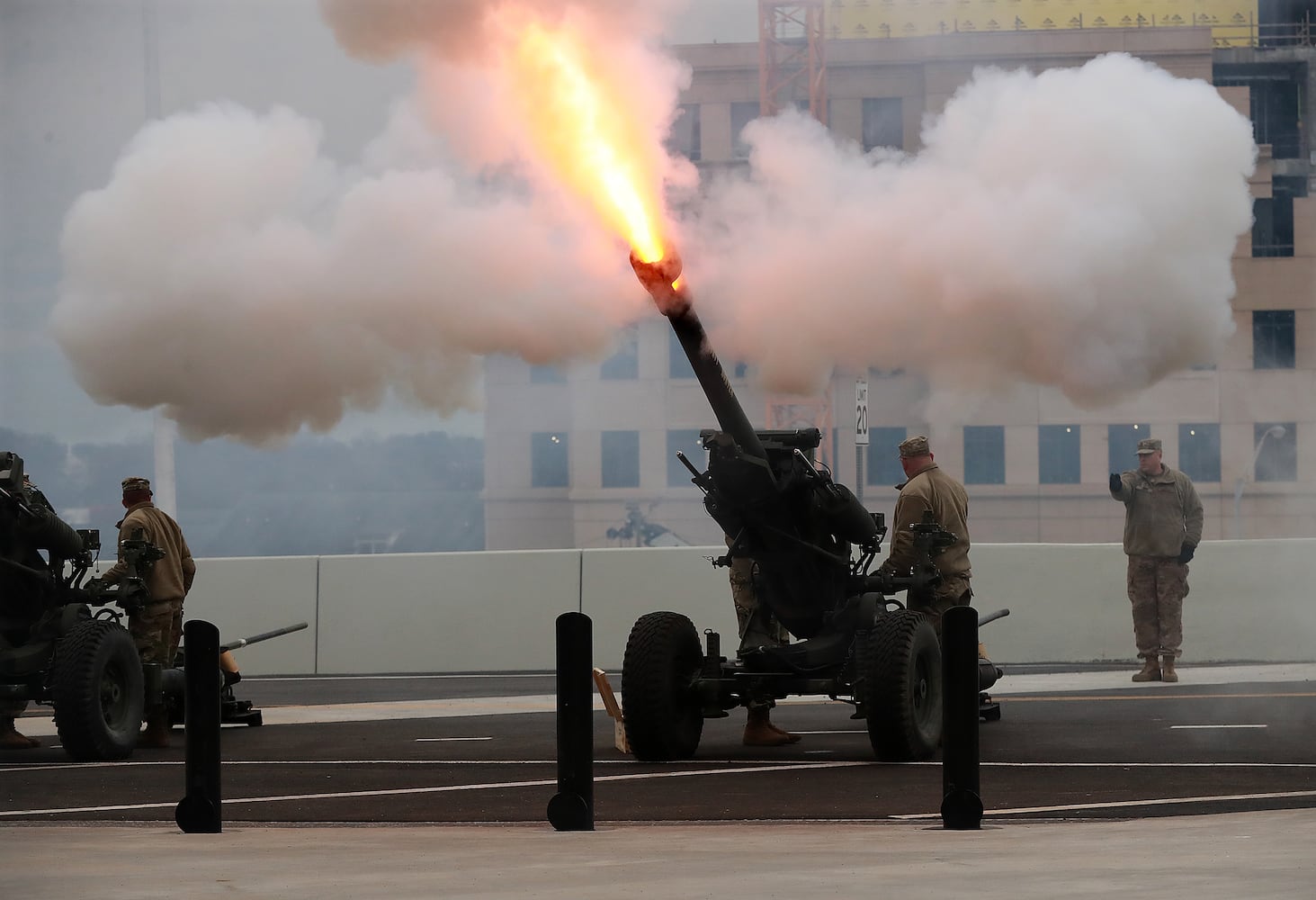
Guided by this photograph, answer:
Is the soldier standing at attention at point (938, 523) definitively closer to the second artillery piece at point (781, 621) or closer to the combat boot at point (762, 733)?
the second artillery piece at point (781, 621)

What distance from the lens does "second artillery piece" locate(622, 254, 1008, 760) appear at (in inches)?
460

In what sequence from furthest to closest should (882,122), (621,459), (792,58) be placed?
(621,459) → (792,58) → (882,122)

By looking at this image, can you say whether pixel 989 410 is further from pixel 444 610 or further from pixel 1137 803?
pixel 1137 803

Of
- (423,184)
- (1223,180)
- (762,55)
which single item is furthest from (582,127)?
(762,55)

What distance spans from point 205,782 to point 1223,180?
9264mm

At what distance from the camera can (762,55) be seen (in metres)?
23.1

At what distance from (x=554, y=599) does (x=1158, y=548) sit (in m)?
6.21

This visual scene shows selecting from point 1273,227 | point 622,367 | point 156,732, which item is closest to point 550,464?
point 622,367

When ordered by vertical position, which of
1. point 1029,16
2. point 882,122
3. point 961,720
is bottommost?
point 961,720

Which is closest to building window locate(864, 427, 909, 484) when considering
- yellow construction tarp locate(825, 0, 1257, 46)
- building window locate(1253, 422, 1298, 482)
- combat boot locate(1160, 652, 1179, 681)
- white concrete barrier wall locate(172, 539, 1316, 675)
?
building window locate(1253, 422, 1298, 482)

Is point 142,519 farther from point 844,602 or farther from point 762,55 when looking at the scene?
point 762,55

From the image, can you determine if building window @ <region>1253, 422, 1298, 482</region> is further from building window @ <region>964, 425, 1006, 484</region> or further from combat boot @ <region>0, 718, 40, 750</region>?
combat boot @ <region>0, 718, 40, 750</region>

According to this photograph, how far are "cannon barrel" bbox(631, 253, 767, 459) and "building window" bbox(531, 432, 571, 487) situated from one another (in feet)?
94.3

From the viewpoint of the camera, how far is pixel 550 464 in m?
43.0
